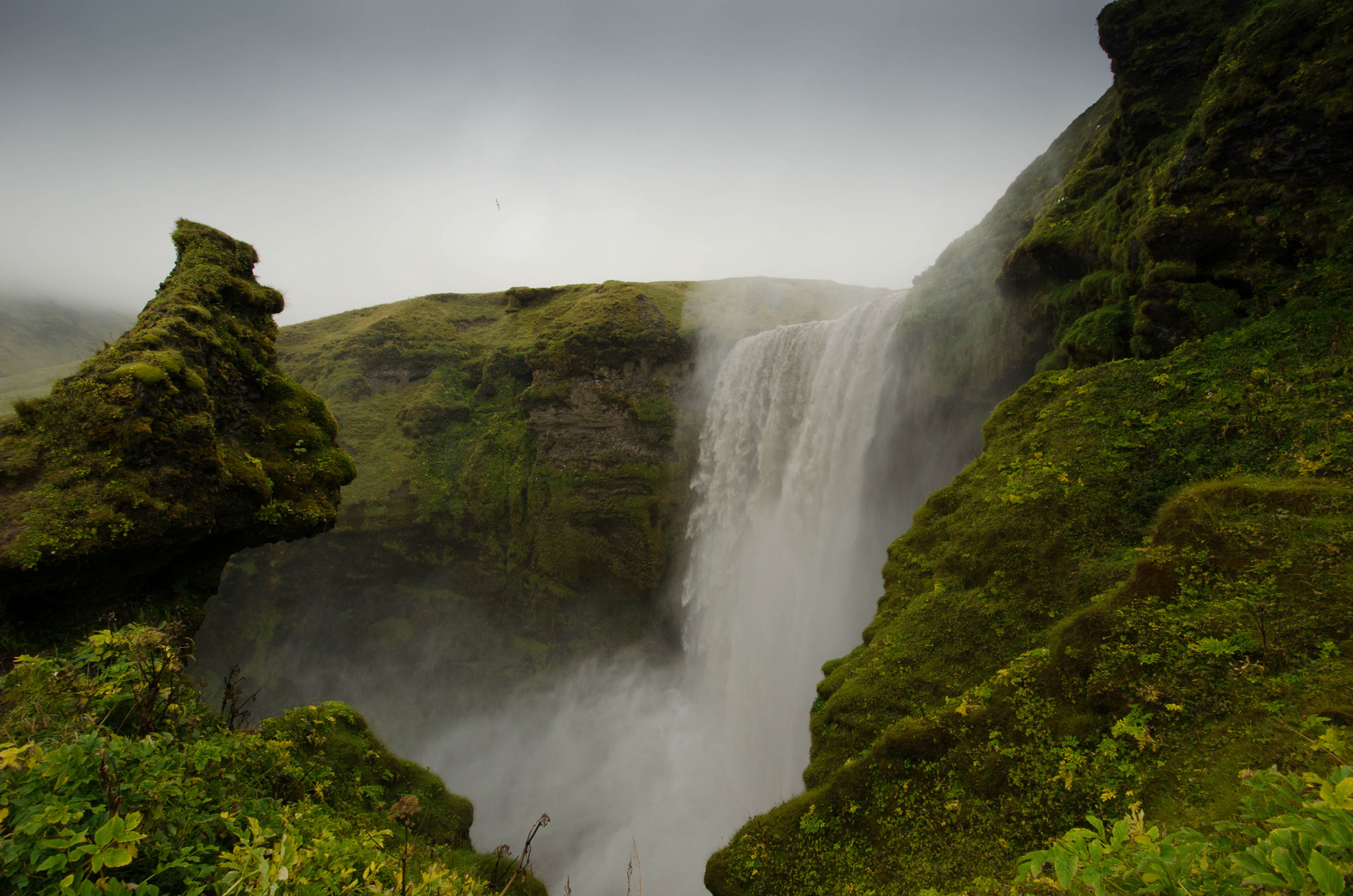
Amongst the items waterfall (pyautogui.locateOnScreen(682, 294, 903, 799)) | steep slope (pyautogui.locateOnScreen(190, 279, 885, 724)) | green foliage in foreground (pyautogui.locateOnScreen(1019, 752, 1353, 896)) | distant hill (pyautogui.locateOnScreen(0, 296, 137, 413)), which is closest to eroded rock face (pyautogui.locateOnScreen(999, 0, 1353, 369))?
waterfall (pyautogui.locateOnScreen(682, 294, 903, 799))

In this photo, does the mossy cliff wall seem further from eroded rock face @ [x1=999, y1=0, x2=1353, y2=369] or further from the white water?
the white water

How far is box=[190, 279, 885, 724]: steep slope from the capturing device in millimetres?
28406

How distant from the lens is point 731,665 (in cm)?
2184

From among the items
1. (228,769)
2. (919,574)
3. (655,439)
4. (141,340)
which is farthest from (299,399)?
(655,439)

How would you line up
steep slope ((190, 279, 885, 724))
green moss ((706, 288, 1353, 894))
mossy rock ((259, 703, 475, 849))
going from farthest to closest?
steep slope ((190, 279, 885, 724)) → mossy rock ((259, 703, 475, 849)) → green moss ((706, 288, 1353, 894))

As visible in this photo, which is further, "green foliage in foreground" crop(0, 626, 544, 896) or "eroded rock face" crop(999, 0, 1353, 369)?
"eroded rock face" crop(999, 0, 1353, 369)

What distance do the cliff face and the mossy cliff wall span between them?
418 inches

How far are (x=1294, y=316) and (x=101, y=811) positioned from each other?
42.6 ft

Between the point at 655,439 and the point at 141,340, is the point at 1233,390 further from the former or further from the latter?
the point at 655,439

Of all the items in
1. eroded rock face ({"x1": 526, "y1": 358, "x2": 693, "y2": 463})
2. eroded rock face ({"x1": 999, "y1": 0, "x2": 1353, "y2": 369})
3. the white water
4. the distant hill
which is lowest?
the white water

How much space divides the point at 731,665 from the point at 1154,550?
17782 mm

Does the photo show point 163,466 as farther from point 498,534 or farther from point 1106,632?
point 498,534

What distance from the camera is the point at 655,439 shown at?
94.8ft

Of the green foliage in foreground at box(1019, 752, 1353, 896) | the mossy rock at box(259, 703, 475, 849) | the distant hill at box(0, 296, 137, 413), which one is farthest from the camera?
the distant hill at box(0, 296, 137, 413)
